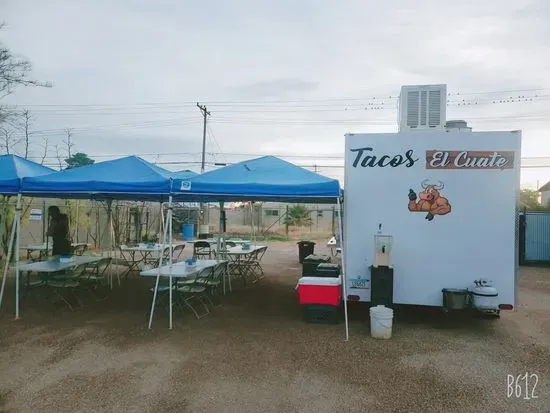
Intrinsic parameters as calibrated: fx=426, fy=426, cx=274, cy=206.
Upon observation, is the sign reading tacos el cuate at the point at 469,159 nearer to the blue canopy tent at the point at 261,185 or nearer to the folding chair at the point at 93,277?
the blue canopy tent at the point at 261,185

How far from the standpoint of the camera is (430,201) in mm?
5773

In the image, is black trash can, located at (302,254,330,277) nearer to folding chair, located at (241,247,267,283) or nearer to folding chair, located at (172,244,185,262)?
folding chair, located at (241,247,267,283)

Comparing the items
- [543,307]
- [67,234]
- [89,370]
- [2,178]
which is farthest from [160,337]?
[543,307]

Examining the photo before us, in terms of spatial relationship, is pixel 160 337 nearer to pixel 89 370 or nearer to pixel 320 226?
pixel 89 370

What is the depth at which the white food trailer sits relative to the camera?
18.5 feet

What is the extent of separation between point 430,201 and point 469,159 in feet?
2.46

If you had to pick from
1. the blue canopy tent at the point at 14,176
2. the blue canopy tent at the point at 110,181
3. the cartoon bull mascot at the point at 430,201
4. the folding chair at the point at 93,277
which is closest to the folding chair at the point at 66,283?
the folding chair at the point at 93,277

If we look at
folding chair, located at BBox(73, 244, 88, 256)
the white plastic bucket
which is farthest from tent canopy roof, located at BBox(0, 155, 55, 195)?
the white plastic bucket

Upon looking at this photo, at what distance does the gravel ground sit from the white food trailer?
0.73 meters

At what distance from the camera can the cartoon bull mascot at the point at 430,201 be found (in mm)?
5754

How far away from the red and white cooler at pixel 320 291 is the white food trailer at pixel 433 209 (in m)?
0.20

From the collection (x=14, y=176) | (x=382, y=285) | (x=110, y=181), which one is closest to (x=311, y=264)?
(x=382, y=285)

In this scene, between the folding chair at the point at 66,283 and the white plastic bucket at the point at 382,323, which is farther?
the folding chair at the point at 66,283

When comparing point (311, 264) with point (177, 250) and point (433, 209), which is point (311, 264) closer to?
point (433, 209)
